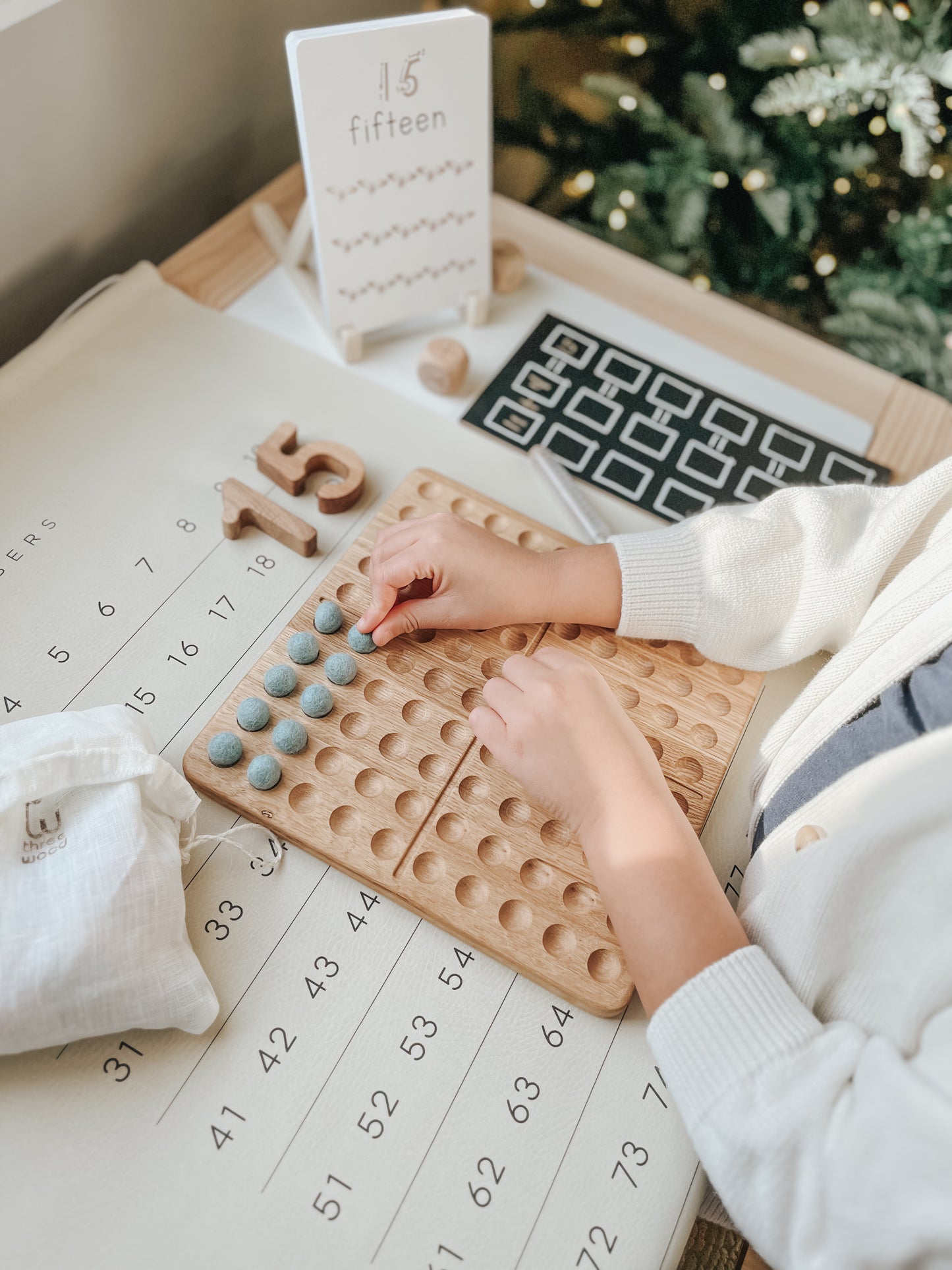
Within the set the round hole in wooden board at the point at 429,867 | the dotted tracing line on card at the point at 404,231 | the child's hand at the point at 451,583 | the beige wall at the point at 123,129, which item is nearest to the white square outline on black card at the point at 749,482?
the child's hand at the point at 451,583

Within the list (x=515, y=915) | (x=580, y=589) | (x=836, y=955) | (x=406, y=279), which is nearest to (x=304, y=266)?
(x=406, y=279)

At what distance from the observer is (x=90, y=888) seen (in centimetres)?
54

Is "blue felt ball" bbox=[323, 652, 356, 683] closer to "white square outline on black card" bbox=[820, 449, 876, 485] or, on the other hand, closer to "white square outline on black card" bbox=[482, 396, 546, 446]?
"white square outline on black card" bbox=[482, 396, 546, 446]

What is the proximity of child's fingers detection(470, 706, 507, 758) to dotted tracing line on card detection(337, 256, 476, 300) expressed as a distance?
46cm

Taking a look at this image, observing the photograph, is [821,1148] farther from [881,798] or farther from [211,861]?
[211,861]

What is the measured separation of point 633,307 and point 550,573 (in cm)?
45

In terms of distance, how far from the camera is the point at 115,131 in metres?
0.91

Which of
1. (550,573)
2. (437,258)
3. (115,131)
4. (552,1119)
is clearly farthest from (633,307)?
(552,1119)

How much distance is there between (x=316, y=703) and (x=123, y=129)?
638 millimetres

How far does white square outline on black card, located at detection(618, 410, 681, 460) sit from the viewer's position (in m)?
0.91

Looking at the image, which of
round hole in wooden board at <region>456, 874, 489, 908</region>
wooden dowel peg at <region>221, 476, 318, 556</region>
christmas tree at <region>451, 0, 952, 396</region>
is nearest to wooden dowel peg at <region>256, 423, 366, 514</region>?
wooden dowel peg at <region>221, 476, 318, 556</region>

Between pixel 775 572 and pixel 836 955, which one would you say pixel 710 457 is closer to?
pixel 775 572

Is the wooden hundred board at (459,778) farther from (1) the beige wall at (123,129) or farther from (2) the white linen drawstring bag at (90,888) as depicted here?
(1) the beige wall at (123,129)

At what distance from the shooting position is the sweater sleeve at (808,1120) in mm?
471
